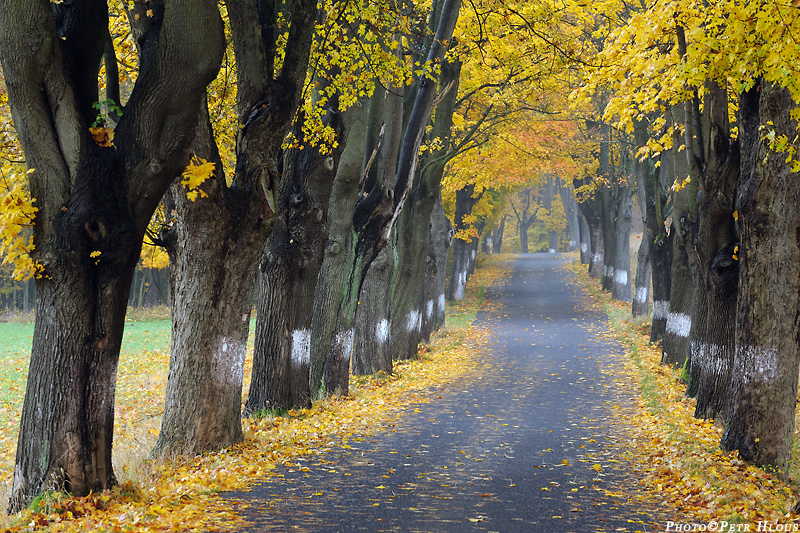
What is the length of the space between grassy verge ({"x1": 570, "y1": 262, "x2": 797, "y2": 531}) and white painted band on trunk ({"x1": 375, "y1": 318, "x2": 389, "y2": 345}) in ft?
17.8

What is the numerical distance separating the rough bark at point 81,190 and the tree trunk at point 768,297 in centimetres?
620

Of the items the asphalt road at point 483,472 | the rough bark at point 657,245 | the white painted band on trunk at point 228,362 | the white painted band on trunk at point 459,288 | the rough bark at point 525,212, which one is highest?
the rough bark at point 525,212

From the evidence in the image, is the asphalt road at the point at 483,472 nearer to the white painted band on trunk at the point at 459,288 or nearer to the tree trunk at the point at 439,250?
the tree trunk at the point at 439,250

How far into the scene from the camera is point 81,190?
5.86 m

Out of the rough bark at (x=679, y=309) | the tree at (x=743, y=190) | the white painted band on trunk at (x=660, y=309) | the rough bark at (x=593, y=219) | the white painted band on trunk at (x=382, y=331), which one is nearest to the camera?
the tree at (x=743, y=190)

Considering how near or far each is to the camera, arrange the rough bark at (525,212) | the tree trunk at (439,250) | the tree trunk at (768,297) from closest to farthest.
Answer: the tree trunk at (768,297), the tree trunk at (439,250), the rough bark at (525,212)

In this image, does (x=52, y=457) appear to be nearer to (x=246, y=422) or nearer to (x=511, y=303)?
(x=246, y=422)

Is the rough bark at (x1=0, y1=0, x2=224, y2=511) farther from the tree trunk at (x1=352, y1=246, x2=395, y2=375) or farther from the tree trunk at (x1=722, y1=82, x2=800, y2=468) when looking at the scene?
the tree trunk at (x1=352, y1=246, x2=395, y2=375)

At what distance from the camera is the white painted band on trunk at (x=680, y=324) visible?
1596cm

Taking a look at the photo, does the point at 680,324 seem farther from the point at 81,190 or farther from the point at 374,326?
the point at 81,190

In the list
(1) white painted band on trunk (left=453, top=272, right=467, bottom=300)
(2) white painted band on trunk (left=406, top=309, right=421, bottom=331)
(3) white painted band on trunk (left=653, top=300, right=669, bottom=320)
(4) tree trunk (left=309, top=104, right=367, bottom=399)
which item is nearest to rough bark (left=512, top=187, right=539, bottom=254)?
(1) white painted band on trunk (left=453, top=272, right=467, bottom=300)

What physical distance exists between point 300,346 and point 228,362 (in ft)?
8.83

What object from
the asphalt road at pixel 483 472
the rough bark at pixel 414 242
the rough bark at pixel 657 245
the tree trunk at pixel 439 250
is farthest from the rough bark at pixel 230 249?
the tree trunk at pixel 439 250

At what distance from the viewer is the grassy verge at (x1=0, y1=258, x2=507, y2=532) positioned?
223 inches
